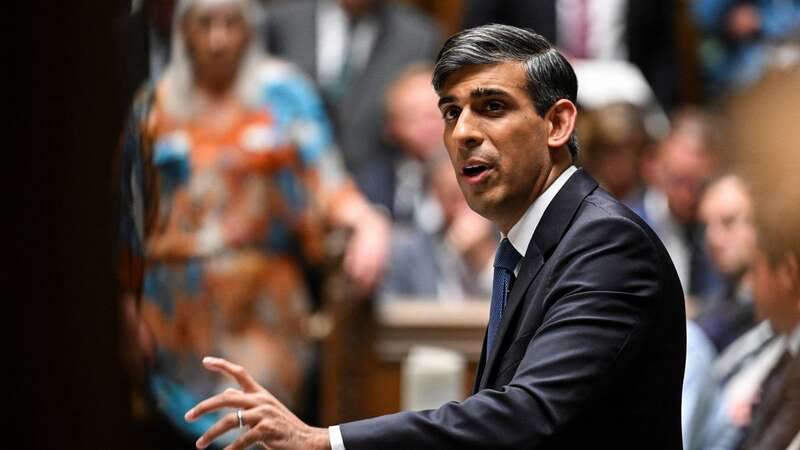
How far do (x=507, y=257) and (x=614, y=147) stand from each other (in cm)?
358

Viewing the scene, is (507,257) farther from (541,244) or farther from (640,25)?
(640,25)

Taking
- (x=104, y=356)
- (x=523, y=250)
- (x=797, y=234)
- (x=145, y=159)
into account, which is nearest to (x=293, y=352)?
(x=797, y=234)

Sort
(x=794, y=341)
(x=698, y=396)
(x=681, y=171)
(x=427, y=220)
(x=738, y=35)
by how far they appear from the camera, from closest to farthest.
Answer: (x=794, y=341) < (x=698, y=396) < (x=427, y=220) < (x=681, y=171) < (x=738, y=35)

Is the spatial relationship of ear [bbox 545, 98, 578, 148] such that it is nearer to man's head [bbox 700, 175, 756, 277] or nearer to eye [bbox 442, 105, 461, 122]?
eye [bbox 442, 105, 461, 122]

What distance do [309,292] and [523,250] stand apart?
299 cm

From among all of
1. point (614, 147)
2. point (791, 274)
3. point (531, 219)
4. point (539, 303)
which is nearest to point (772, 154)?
point (791, 274)

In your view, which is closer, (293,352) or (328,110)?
(293,352)

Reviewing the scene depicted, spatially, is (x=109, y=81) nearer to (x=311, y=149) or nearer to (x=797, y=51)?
(x=311, y=149)

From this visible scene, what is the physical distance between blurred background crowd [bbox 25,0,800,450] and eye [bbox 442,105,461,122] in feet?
1.45

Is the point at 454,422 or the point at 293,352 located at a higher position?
the point at 454,422

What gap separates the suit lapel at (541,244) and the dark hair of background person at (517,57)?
0.12 meters

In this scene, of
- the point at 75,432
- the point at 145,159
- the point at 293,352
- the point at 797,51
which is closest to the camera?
the point at 75,432

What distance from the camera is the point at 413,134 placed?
571cm

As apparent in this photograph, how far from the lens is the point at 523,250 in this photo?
1723mm
